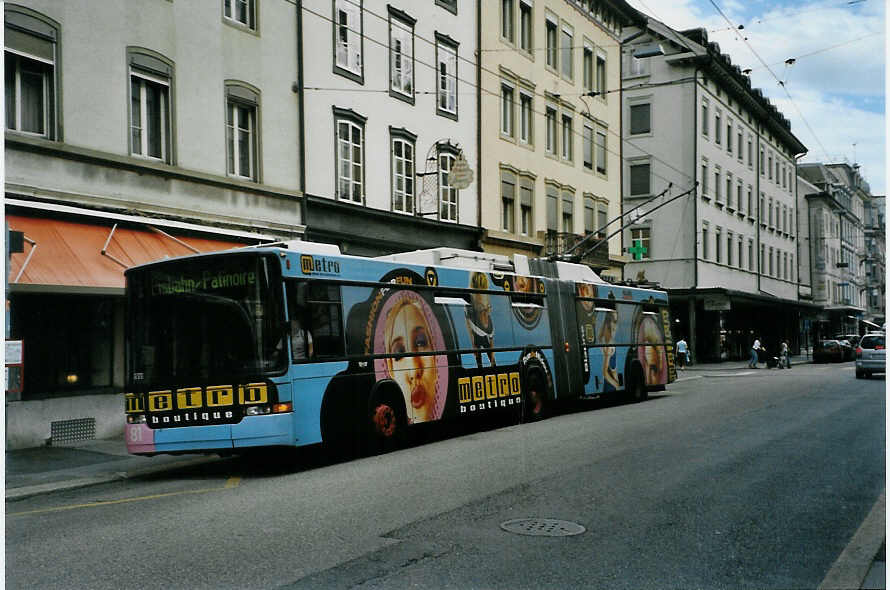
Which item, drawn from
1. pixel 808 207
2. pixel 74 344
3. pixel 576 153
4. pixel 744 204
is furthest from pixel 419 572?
pixel 808 207

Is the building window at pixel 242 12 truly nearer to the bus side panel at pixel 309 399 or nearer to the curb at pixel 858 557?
the bus side panel at pixel 309 399

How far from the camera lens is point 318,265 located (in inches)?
491

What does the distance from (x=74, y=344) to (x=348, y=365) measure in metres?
5.93

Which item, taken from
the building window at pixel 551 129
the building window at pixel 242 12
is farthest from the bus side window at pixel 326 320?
the building window at pixel 551 129

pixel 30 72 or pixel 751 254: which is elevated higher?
pixel 30 72

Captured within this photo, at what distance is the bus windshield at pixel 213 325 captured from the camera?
1160 cm

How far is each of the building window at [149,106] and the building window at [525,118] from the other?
1664cm

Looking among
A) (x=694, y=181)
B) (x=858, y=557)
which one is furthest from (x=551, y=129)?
(x=858, y=557)

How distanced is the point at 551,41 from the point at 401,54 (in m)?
11.2

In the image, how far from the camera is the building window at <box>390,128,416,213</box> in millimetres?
24844

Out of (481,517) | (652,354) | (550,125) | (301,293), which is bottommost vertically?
(481,517)

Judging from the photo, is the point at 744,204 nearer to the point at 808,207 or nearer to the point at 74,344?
the point at 808,207

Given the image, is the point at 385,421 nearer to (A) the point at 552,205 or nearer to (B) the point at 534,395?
(B) the point at 534,395

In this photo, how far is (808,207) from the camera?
7819cm
